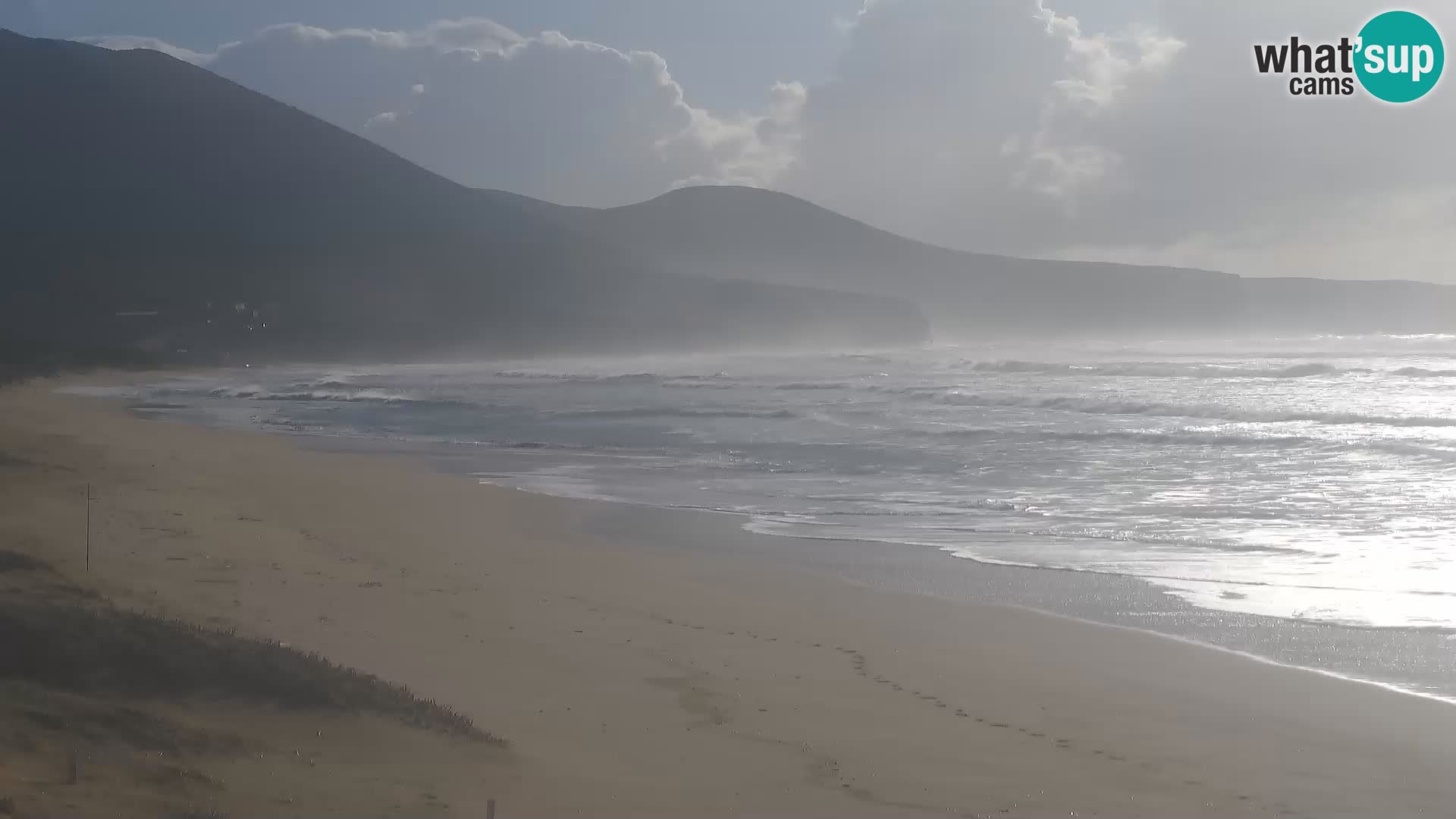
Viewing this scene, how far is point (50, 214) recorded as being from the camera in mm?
95312

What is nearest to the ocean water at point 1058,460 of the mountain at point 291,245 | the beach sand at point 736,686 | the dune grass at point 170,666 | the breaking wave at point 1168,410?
the breaking wave at point 1168,410

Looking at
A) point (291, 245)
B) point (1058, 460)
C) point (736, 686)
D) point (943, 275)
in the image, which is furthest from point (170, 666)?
point (943, 275)

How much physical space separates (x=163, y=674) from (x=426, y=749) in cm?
93

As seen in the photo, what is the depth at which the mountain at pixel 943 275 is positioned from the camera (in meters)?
141

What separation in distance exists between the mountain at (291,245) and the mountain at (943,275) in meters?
21.7

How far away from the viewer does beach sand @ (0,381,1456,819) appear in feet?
13.2

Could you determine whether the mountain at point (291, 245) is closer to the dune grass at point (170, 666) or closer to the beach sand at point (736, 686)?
the beach sand at point (736, 686)

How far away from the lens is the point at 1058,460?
1483cm

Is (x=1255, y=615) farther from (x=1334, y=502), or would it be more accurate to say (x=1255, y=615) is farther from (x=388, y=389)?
(x=388, y=389)

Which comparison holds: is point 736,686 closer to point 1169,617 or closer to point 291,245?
point 1169,617

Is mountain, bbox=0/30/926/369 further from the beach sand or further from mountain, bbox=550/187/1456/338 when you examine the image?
the beach sand

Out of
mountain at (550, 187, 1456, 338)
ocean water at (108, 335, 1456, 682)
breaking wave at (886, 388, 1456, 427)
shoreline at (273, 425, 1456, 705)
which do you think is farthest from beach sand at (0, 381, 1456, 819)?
mountain at (550, 187, 1456, 338)

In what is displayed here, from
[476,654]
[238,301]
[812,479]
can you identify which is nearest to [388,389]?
[812,479]

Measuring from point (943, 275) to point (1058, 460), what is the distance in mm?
142734
